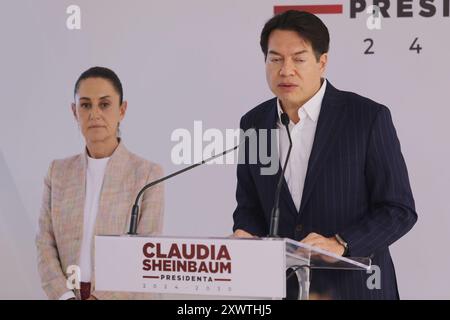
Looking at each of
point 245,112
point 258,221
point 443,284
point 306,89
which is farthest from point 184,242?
point 443,284

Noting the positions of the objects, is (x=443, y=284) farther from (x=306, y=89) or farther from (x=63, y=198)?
(x=63, y=198)

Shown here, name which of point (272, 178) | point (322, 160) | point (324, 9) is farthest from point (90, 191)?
point (324, 9)

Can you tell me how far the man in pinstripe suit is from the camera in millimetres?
3229

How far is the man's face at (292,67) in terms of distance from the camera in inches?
130

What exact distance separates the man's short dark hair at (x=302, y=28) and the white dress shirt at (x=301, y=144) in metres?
0.18

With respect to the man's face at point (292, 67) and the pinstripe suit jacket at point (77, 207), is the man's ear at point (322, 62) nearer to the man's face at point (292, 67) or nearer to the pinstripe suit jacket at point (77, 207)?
the man's face at point (292, 67)

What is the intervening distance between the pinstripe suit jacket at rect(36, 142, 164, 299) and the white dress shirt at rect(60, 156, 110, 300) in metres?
0.02

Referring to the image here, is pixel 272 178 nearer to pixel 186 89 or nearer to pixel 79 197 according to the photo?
pixel 186 89

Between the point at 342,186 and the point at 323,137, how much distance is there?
Answer: 21cm

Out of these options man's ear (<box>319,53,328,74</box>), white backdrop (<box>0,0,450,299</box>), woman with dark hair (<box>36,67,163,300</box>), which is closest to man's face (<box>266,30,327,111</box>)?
man's ear (<box>319,53,328,74</box>)
